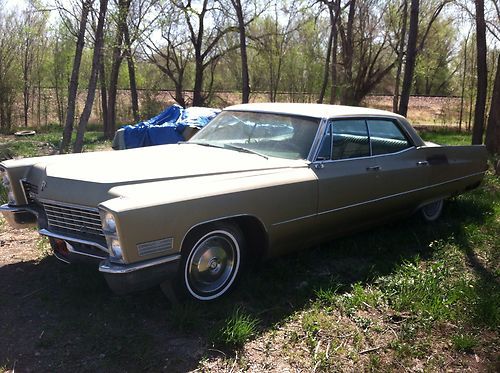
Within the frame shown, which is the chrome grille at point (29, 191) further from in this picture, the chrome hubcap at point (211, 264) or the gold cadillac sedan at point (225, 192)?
the chrome hubcap at point (211, 264)

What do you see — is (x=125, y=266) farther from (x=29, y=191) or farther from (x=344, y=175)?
(x=344, y=175)

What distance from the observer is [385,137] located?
5047 millimetres

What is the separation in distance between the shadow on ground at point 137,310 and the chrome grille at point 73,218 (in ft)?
1.81

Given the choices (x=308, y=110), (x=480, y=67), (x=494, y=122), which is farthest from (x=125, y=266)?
(x=480, y=67)

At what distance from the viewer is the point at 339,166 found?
4406 mm

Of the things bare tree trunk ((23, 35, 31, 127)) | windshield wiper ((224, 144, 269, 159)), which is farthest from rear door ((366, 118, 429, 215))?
bare tree trunk ((23, 35, 31, 127))

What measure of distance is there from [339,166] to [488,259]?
182 centimetres

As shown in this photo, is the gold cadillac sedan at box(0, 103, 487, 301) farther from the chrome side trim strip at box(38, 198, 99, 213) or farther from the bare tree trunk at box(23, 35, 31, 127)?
the bare tree trunk at box(23, 35, 31, 127)

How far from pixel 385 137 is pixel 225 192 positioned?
7.45 feet

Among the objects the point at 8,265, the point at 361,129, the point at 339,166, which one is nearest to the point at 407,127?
the point at 361,129

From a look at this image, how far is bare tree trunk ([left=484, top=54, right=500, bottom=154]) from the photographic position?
11.0 m

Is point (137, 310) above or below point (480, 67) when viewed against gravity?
below

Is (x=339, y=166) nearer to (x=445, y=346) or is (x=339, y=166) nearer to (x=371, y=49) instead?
(x=445, y=346)

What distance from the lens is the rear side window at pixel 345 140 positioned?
439 centimetres
